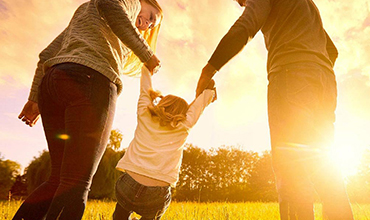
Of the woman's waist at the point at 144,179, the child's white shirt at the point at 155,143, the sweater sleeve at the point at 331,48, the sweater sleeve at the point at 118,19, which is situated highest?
the sweater sleeve at the point at 331,48

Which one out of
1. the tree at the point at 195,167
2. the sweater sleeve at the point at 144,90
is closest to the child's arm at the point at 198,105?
the sweater sleeve at the point at 144,90

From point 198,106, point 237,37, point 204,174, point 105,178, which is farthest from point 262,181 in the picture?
point 237,37

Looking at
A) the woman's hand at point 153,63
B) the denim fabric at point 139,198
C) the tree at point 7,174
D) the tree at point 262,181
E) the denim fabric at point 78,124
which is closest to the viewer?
the denim fabric at point 78,124

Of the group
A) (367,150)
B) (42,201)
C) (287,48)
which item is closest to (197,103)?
(287,48)

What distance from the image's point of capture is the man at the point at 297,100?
1603mm

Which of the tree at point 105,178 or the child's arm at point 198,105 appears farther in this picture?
the tree at point 105,178

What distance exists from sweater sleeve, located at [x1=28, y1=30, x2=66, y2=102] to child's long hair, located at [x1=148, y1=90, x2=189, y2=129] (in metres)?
0.96

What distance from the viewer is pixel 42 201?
69.4 inches

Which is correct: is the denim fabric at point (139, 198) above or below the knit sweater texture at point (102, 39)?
below

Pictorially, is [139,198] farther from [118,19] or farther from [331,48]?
[331,48]

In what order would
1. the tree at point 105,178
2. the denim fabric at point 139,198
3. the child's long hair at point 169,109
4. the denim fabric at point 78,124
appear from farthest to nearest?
the tree at point 105,178 < the child's long hair at point 169,109 < the denim fabric at point 139,198 < the denim fabric at point 78,124

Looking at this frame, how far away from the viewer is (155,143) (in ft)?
7.91

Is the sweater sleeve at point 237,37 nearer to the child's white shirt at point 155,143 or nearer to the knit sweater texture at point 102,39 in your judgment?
the knit sweater texture at point 102,39

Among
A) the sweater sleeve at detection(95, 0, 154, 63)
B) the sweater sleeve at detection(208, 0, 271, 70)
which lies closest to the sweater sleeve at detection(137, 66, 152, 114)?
the sweater sleeve at detection(95, 0, 154, 63)
